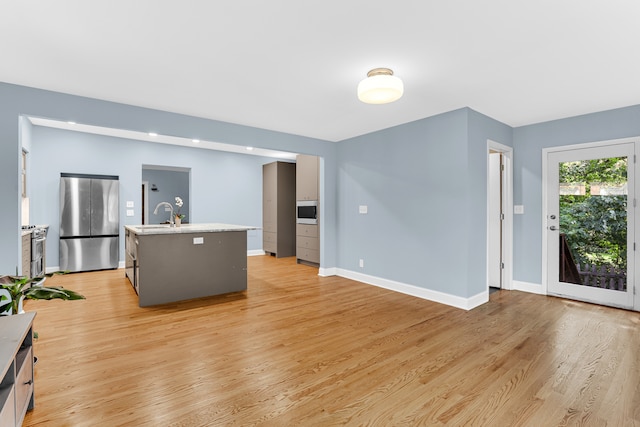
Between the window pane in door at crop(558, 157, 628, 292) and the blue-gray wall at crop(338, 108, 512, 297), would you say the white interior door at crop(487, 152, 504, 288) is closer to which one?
the blue-gray wall at crop(338, 108, 512, 297)

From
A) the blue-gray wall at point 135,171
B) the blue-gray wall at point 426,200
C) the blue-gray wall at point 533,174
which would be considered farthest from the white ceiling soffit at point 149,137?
the blue-gray wall at point 533,174

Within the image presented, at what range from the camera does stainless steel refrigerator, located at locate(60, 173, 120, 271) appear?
5.44 meters

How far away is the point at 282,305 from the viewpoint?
3.85 m

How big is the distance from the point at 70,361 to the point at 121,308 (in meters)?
1.33

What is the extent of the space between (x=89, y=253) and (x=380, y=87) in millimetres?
5734

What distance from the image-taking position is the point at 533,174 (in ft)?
14.4

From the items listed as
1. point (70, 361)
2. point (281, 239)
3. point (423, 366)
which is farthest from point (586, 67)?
point (281, 239)

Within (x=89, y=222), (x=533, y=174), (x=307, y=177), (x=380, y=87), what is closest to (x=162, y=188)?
(x=89, y=222)

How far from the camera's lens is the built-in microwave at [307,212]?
21.4ft

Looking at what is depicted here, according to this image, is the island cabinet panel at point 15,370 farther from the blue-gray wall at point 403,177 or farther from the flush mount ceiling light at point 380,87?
the flush mount ceiling light at point 380,87

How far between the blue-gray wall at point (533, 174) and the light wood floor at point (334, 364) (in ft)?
2.13

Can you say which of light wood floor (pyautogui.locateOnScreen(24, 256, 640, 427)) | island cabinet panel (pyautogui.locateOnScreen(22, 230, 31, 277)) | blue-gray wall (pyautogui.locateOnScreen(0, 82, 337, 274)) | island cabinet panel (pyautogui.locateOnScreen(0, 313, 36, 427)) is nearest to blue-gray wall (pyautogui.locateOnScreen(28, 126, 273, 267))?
blue-gray wall (pyautogui.locateOnScreen(0, 82, 337, 274))

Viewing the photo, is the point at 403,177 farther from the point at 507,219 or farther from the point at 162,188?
the point at 162,188

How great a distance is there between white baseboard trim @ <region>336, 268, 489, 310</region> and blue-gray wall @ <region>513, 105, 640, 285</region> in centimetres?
94
